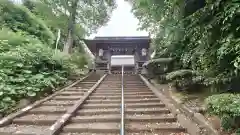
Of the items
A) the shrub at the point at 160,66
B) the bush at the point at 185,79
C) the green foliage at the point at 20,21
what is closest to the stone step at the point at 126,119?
the bush at the point at 185,79

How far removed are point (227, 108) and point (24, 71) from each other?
5.77 m

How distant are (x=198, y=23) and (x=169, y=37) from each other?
2248 millimetres

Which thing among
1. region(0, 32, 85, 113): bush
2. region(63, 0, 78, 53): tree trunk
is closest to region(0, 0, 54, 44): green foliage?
region(0, 32, 85, 113): bush

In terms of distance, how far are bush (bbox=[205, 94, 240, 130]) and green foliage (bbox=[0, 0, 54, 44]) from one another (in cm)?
924

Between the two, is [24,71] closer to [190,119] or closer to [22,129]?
[22,129]

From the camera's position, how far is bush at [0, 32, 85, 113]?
6.40 meters

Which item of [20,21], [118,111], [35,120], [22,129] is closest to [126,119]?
[118,111]

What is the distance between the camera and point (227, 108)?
3.70 m

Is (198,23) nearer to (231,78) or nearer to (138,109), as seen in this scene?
(231,78)

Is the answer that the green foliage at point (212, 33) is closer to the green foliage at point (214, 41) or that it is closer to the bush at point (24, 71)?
the green foliage at point (214, 41)

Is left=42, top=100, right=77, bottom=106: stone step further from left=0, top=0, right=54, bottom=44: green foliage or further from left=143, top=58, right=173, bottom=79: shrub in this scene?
left=0, top=0, right=54, bottom=44: green foliage

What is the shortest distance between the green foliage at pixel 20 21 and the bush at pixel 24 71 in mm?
2073

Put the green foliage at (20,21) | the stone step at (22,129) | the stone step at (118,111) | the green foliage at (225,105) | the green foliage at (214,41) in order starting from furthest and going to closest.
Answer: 1. the green foliage at (20,21)
2. the stone step at (118,111)
3. the stone step at (22,129)
4. the green foliage at (214,41)
5. the green foliage at (225,105)

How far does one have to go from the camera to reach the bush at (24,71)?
6.40 meters
